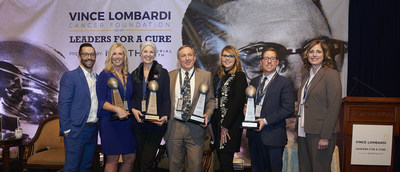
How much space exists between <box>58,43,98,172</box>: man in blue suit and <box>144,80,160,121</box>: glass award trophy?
2.34 feet

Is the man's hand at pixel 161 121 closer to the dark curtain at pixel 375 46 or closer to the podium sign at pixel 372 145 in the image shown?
the podium sign at pixel 372 145

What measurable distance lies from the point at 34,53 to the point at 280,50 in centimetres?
406

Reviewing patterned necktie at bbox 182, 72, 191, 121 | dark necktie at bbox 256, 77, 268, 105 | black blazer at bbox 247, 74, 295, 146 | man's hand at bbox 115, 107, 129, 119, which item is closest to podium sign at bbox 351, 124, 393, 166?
black blazer at bbox 247, 74, 295, 146

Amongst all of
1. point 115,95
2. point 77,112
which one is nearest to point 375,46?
point 115,95

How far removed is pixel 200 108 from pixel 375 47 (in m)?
3.30

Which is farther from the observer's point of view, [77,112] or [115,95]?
[77,112]

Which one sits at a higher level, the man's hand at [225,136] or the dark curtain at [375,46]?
the dark curtain at [375,46]

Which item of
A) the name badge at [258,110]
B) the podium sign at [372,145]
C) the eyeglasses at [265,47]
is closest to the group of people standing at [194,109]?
the name badge at [258,110]

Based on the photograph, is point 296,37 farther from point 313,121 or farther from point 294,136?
point 313,121

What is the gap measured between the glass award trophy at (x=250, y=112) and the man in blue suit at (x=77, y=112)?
1.52m

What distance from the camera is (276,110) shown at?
3025 millimetres

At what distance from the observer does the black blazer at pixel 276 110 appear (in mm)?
2967

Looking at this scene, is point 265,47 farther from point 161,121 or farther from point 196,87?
point 161,121

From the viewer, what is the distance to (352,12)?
485 cm
